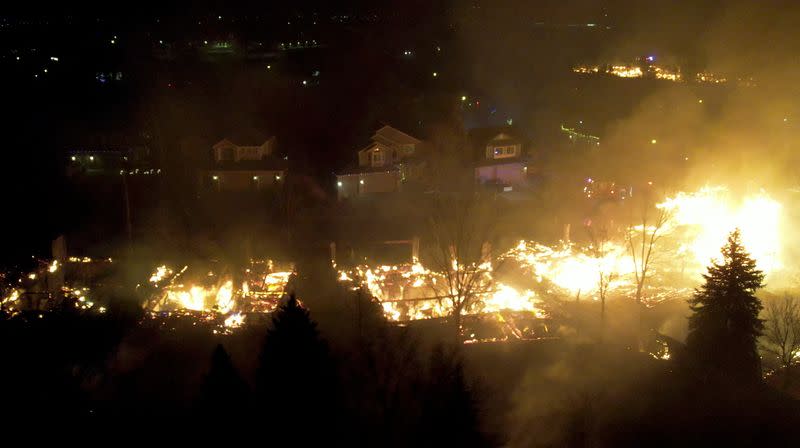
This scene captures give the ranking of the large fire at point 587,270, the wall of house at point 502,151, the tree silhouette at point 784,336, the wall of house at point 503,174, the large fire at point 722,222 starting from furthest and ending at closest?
the wall of house at point 502,151
the wall of house at point 503,174
the large fire at point 722,222
the large fire at point 587,270
the tree silhouette at point 784,336

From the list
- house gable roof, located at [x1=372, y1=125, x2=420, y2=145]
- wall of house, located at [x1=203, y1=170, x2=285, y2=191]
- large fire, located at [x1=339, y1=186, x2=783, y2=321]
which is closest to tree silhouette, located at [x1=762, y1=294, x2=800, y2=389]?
large fire, located at [x1=339, y1=186, x2=783, y2=321]

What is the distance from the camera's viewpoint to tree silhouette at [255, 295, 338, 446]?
728 centimetres

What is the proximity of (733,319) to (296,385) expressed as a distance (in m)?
10.1

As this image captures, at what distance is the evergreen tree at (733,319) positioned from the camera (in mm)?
11656

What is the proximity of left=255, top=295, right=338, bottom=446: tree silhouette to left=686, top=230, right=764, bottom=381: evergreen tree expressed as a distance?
876cm

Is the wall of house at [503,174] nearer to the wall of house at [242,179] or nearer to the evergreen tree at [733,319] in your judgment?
the wall of house at [242,179]

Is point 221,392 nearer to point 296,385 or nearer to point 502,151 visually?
point 296,385

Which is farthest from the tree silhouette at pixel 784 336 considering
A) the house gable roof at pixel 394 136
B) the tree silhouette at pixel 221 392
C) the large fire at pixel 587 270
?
the house gable roof at pixel 394 136

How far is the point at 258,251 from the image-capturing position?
1708 cm

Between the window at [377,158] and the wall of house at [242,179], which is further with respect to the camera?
the wall of house at [242,179]

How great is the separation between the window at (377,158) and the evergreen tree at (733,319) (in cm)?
1403

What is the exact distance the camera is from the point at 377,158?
2280 centimetres

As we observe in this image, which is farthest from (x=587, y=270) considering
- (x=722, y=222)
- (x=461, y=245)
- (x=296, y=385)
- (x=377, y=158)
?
(x=296, y=385)

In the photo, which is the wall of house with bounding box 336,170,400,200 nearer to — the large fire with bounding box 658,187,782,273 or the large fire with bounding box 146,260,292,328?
the large fire with bounding box 146,260,292,328
